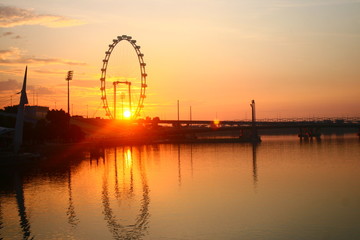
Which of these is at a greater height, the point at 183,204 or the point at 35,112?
the point at 35,112

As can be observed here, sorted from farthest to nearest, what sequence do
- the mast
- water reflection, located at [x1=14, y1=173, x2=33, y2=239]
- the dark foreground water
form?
the mast, water reflection, located at [x1=14, y1=173, x2=33, y2=239], the dark foreground water

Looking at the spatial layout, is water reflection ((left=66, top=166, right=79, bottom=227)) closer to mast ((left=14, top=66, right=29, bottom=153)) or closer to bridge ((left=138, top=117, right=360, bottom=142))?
mast ((left=14, top=66, right=29, bottom=153))

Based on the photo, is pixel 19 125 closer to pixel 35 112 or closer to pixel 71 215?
pixel 71 215

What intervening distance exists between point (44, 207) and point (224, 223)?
40.5 ft

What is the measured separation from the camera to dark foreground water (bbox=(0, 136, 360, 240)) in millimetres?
21328

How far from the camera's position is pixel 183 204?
2823 cm

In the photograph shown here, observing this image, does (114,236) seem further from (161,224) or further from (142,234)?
(161,224)

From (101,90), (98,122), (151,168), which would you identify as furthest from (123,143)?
(151,168)

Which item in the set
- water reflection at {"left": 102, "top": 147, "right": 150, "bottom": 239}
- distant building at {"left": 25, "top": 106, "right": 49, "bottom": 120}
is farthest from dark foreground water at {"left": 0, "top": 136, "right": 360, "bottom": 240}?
distant building at {"left": 25, "top": 106, "right": 49, "bottom": 120}

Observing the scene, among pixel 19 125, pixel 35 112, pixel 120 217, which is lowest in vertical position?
pixel 120 217

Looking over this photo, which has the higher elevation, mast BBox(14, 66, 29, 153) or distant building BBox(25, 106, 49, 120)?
distant building BBox(25, 106, 49, 120)

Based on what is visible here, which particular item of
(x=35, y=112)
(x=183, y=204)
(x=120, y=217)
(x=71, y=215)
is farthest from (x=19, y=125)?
(x=35, y=112)

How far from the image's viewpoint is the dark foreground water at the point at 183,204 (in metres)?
21.3

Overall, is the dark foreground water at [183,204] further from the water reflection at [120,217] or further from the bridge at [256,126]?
the bridge at [256,126]
